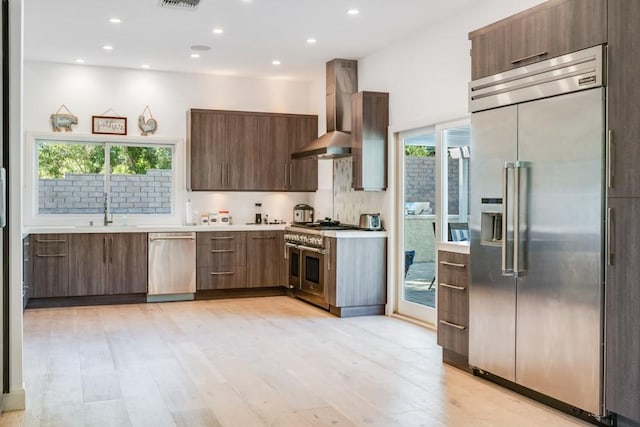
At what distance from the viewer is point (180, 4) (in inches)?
204

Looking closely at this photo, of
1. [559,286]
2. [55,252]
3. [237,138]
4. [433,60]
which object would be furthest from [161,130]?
[559,286]

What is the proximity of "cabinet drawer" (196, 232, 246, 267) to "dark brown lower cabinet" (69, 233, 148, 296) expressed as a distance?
67 centimetres

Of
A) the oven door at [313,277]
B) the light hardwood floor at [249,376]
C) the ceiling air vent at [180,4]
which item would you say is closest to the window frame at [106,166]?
the light hardwood floor at [249,376]

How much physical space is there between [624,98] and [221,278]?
5.41 m

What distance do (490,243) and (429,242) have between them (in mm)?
2221

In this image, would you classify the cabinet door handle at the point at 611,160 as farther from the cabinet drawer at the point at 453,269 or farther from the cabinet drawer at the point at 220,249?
the cabinet drawer at the point at 220,249

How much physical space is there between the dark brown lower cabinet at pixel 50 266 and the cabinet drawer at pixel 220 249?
58.9 inches

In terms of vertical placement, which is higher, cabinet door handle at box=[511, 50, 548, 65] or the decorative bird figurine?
the decorative bird figurine

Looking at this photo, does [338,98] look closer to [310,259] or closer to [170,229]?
[310,259]

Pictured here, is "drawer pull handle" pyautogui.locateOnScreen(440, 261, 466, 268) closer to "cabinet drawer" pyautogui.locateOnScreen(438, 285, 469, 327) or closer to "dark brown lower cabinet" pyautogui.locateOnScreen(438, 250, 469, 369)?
"dark brown lower cabinet" pyautogui.locateOnScreen(438, 250, 469, 369)

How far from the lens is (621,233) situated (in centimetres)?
312

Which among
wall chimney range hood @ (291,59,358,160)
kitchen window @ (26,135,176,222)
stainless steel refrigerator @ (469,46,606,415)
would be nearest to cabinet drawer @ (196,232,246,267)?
kitchen window @ (26,135,176,222)

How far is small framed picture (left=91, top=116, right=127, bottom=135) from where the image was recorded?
757 cm

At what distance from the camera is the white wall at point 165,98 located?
24.3ft
